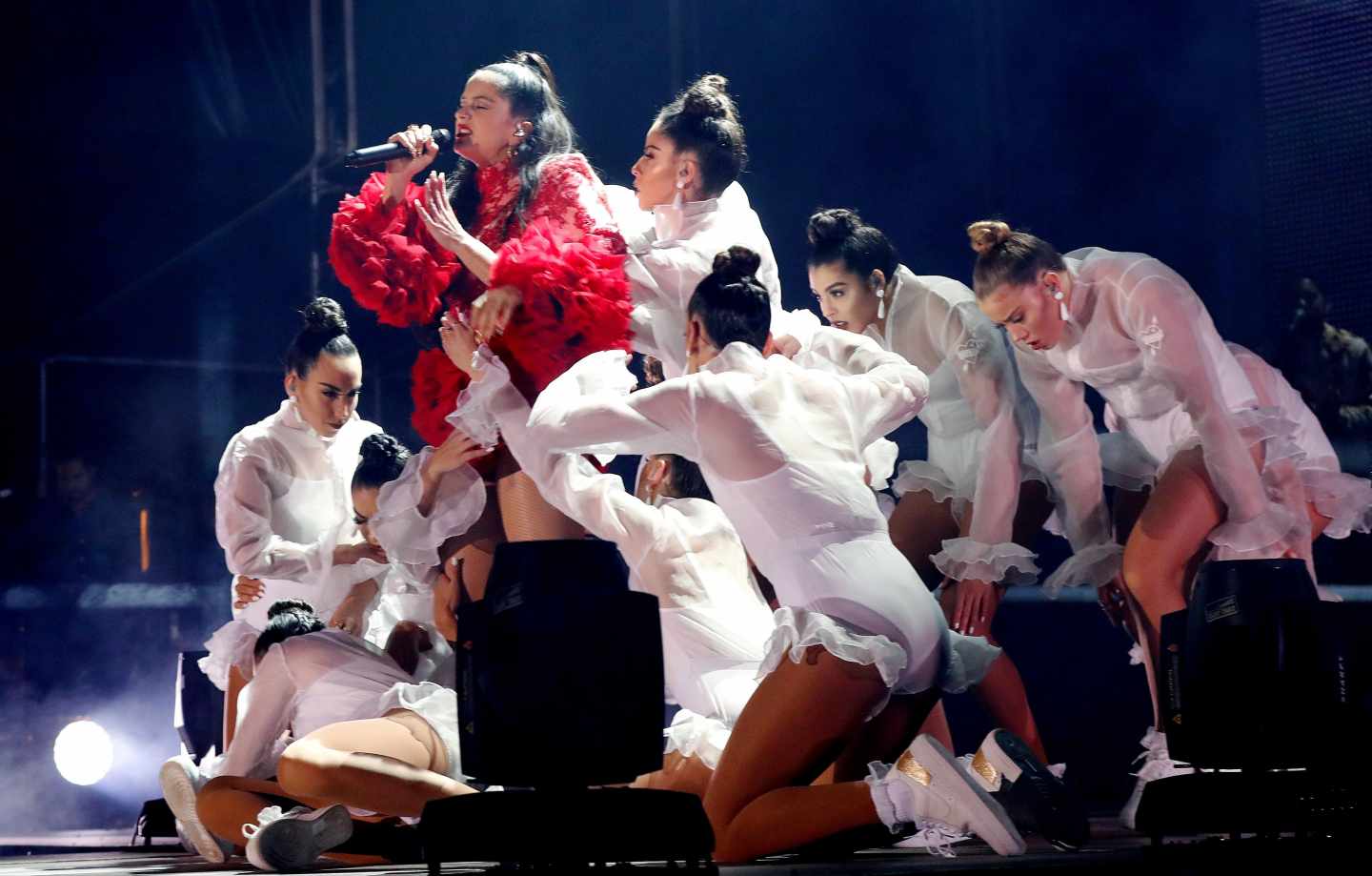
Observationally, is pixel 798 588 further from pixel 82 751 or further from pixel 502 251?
pixel 82 751

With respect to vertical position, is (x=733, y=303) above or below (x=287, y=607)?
above

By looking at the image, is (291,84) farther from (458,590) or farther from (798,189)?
(458,590)

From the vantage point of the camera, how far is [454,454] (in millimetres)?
3771

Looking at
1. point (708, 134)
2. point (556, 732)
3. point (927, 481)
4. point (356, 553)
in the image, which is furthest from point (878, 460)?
point (556, 732)

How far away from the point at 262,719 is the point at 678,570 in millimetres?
974

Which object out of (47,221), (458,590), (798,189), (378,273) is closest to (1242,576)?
(458,590)

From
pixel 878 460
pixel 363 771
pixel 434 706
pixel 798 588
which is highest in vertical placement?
pixel 878 460

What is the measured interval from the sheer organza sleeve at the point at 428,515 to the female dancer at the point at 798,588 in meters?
0.59

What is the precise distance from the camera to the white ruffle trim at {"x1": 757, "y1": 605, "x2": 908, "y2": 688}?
305 centimetres

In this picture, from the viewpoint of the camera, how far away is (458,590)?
12.7 feet

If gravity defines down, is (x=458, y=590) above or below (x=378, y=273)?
below

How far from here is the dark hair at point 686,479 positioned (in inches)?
155

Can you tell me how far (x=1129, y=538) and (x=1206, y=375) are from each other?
16.8 inches

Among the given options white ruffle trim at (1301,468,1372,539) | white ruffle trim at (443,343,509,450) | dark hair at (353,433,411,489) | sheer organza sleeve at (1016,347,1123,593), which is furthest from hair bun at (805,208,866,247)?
white ruffle trim at (1301,468,1372,539)
